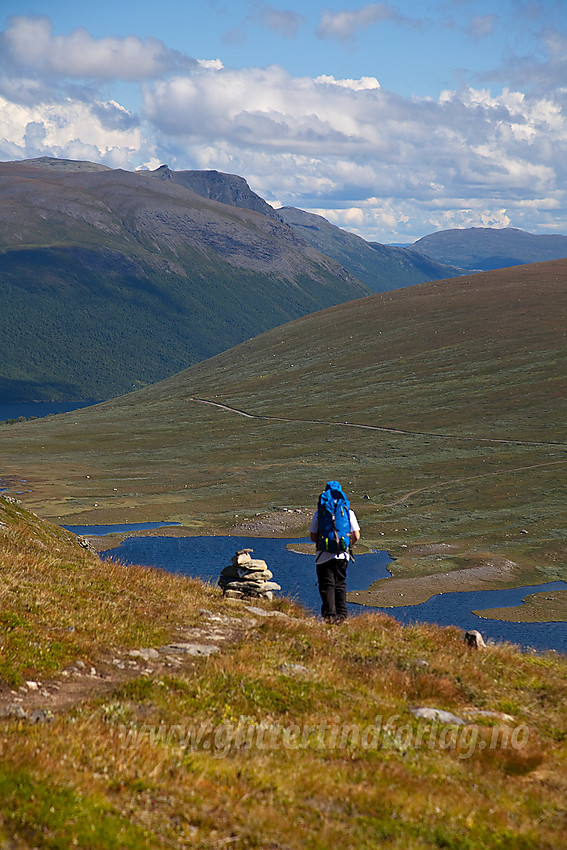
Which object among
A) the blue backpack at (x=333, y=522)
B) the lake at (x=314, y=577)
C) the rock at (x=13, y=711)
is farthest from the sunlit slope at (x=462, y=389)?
the rock at (x=13, y=711)

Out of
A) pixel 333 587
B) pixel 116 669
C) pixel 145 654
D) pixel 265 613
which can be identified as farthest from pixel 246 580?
pixel 116 669

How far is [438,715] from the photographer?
14.4m

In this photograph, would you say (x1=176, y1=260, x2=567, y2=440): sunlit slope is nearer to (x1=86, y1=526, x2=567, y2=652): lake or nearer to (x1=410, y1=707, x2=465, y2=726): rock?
(x1=86, y1=526, x2=567, y2=652): lake

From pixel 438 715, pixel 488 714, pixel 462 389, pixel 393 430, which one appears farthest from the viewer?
pixel 462 389

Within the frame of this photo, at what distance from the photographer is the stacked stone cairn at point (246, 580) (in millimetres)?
26086

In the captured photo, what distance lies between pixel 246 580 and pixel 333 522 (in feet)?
22.5

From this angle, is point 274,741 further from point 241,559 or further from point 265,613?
point 241,559

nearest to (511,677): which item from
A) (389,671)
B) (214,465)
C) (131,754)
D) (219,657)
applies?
(389,671)

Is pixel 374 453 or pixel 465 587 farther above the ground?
pixel 374 453

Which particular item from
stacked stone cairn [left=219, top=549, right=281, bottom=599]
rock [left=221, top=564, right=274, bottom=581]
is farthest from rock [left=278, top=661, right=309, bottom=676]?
rock [left=221, top=564, right=274, bottom=581]

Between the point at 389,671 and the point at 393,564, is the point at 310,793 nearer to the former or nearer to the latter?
the point at 389,671

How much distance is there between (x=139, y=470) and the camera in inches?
5458

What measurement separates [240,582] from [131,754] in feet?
53.1

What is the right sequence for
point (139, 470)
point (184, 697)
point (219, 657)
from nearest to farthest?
point (184, 697)
point (219, 657)
point (139, 470)
